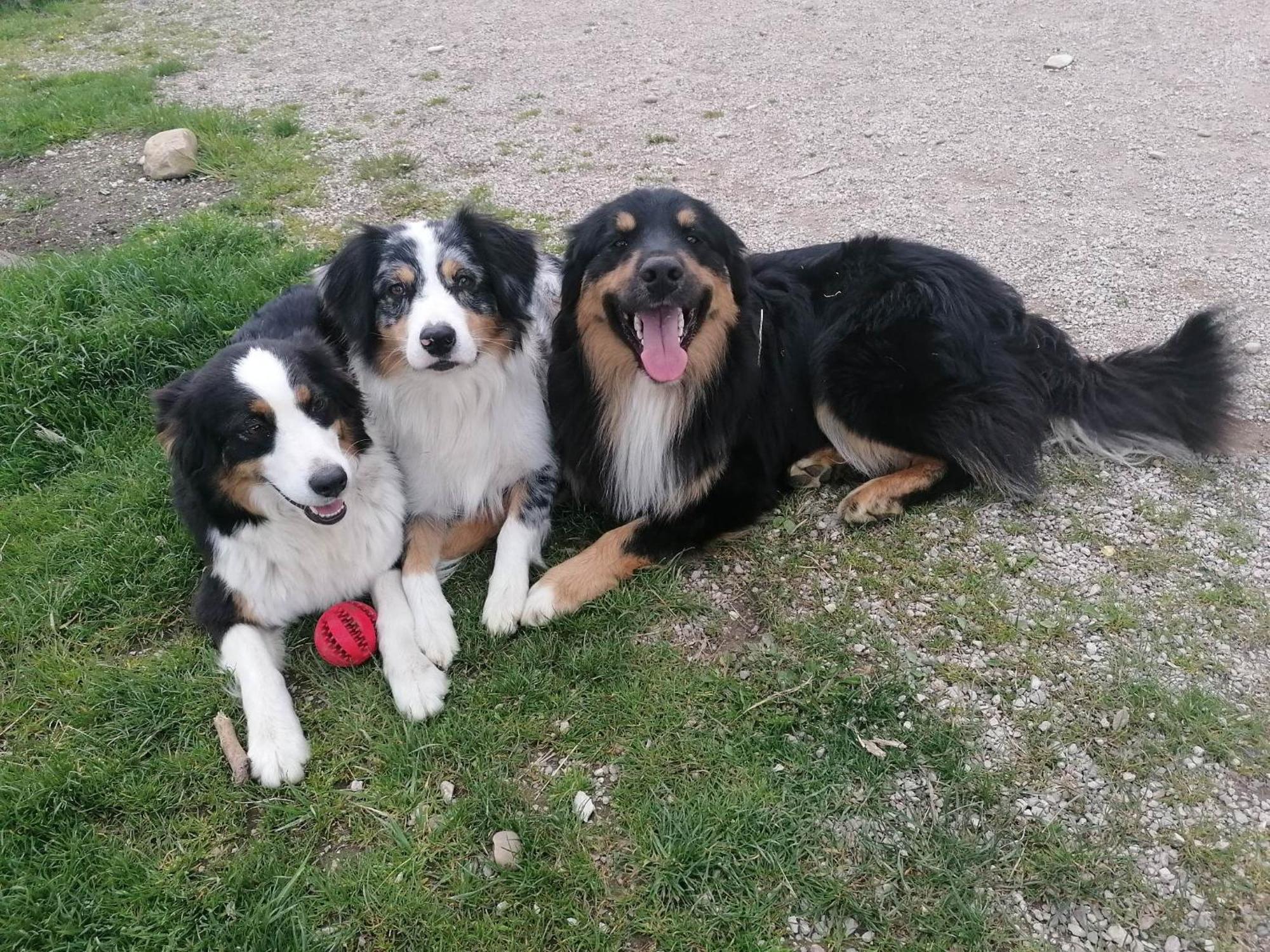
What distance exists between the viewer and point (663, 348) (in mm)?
3264

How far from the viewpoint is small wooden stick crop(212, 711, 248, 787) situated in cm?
267

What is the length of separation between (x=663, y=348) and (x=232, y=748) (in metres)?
2.09

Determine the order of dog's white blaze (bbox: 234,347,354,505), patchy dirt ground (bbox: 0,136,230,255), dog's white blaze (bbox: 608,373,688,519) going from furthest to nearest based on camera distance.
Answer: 1. patchy dirt ground (bbox: 0,136,230,255)
2. dog's white blaze (bbox: 608,373,688,519)
3. dog's white blaze (bbox: 234,347,354,505)

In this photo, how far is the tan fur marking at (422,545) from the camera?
3.30m

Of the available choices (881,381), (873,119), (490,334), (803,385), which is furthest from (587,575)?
(873,119)

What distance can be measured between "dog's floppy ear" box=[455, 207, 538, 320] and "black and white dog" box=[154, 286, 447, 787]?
70 centimetres

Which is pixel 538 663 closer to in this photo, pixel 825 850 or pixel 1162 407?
pixel 825 850

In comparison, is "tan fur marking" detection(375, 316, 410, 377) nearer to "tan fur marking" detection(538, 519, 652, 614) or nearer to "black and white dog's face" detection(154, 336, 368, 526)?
"black and white dog's face" detection(154, 336, 368, 526)

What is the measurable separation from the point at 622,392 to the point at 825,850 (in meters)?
Answer: 1.90

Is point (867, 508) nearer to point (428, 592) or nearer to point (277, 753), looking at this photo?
point (428, 592)

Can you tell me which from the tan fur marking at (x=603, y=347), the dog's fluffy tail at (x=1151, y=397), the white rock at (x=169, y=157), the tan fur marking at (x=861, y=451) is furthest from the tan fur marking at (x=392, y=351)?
the white rock at (x=169, y=157)

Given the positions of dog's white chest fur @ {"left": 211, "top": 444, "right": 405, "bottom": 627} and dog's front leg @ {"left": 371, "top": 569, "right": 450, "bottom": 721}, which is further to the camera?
dog's white chest fur @ {"left": 211, "top": 444, "right": 405, "bottom": 627}

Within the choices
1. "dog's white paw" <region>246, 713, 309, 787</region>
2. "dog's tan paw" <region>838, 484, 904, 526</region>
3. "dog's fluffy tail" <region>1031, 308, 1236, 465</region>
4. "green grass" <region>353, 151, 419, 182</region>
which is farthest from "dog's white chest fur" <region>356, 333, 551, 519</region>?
"green grass" <region>353, 151, 419, 182</region>

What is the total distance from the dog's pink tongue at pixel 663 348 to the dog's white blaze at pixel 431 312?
0.67 m
